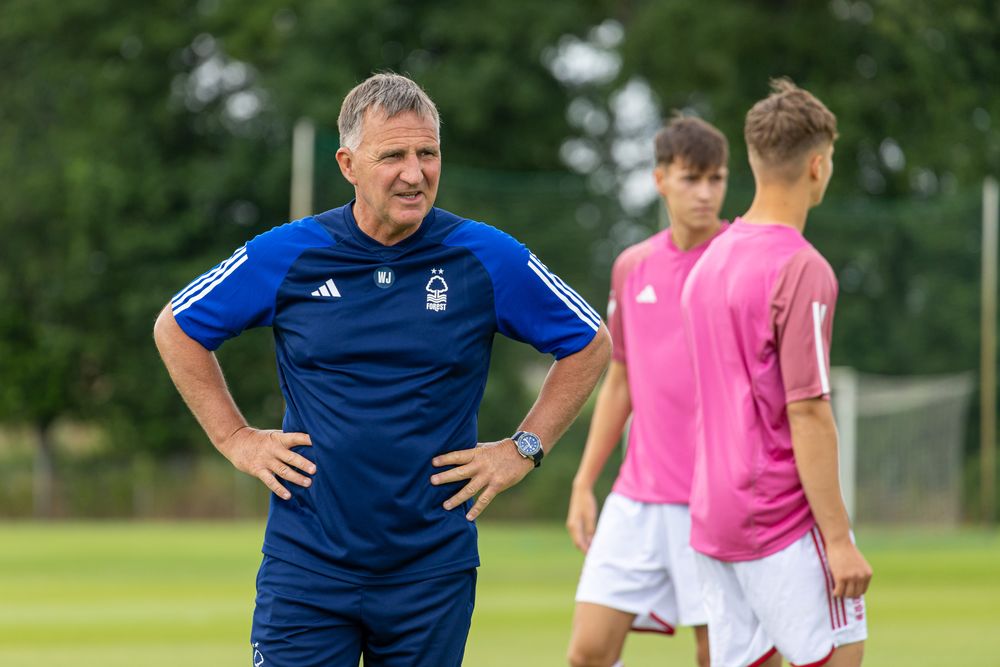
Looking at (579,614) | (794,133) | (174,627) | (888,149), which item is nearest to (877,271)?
(888,149)

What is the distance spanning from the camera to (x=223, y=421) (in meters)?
4.57

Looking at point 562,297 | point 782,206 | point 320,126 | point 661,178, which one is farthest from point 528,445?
point 320,126

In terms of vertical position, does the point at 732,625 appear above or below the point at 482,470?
below

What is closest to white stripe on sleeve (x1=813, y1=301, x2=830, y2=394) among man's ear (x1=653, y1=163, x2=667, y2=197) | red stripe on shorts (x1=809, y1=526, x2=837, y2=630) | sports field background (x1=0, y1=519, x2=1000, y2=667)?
red stripe on shorts (x1=809, y1=526, x2=837, y2=630)

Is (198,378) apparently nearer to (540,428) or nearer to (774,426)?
(540,428)

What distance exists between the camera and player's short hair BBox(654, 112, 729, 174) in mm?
6797

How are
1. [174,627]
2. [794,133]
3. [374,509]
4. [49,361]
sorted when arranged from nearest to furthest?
[374,509] → [794,133] → [174,627] → [49,361]

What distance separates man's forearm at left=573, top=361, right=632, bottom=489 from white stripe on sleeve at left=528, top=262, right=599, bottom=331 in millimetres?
2496

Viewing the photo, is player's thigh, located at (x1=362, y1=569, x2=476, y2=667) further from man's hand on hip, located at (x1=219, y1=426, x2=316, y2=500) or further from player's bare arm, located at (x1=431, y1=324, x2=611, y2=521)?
man's hand on hip, located at (x1=219, y1=426, x2=316, y2=500)

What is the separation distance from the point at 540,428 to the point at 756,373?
2.10 feet

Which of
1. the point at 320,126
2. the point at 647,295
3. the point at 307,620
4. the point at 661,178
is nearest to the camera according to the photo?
the point at 307,620

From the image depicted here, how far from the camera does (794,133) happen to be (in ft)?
16.0

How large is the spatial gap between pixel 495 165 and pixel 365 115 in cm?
3062

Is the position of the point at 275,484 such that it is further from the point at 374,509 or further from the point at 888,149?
the point at 888,149
